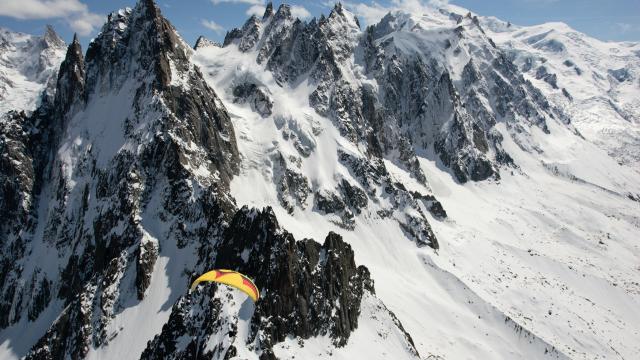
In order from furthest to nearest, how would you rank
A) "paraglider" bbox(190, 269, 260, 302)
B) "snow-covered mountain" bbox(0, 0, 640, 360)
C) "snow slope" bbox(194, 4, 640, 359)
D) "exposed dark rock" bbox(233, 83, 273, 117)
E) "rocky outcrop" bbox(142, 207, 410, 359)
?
"exposed dark rock" bbox(233, 83, 273, 117), "snow slope" bbox(194, 4, 640, 359), "snow-covered mountain" bbox(0, 0, 640, 360), "rocky outcrop" bbox(142, 207, 410, 359), "paraglider" bbox(190, 269, 260, 302)

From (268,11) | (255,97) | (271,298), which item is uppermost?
(268,11)

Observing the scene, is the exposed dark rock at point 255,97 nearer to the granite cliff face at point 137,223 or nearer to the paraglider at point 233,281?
the granite cliff face at point 137,223

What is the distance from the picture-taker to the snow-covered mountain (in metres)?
68.5

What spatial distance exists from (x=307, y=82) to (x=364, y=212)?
160ft

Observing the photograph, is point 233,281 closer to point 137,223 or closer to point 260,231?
point 260,231

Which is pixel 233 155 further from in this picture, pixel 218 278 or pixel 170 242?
pixel 218 278

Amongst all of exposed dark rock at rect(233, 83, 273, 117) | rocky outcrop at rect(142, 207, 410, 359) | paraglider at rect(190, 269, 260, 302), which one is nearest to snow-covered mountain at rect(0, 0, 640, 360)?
rocky outcrop at rect(142, 207, 410, 359)

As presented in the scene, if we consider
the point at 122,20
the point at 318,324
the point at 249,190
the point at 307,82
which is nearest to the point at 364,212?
the point at 249,190

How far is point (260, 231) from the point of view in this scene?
66.9 metres

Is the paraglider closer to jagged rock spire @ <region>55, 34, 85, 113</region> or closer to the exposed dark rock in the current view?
jagged rock spire @ <region>55, 34, 85, 113</region>

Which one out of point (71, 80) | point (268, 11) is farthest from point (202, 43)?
point (71, 80)

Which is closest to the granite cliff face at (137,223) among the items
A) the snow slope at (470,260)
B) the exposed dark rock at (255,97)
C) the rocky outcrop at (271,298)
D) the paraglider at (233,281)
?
the rocky outcrop at (271,298)

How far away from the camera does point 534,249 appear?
144m

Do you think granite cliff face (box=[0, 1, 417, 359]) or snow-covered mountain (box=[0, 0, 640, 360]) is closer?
granite cliff face (box=[0, 1, 417, 359])
